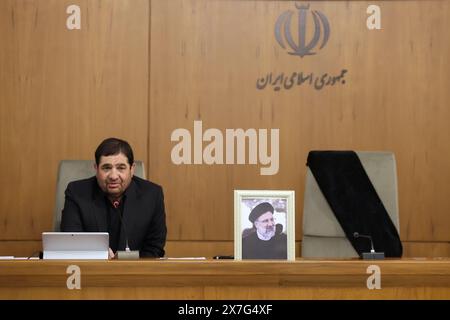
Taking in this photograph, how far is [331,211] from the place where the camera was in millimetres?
3953

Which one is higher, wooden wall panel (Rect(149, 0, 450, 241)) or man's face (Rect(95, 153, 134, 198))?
wooden wall panel (Rect(149, 0, 450, 241))

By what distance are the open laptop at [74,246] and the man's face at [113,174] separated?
2.99 ft

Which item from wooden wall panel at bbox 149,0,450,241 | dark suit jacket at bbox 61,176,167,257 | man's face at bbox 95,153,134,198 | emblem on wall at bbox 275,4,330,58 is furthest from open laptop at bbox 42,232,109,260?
emblem on wall at bbox 275,4,330,58

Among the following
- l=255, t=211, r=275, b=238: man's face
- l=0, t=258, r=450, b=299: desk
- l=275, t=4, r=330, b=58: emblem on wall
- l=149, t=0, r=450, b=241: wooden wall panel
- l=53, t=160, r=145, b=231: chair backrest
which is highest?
l=275, t=4, r=330, b=58: emblem on wall

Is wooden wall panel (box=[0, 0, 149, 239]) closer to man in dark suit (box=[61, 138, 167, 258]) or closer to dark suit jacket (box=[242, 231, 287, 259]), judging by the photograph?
man in dark suit (box=[61, 138, 167, 258])

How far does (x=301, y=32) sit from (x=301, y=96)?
1.18ft

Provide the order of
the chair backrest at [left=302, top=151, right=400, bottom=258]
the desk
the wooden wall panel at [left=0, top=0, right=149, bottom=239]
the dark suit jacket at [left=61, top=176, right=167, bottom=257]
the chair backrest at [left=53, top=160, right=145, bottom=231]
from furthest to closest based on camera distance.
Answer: the wooden wall panel at [left=0, top=0, right=149, bottom=239], the chair backrest at [left=302, top=151, right=400, bottom=258], the chair backrest at [left=53, top=160, right=145, bottom=231], the dark suit jacket at [left=61, top=176, right=167, bottom=257], the desk

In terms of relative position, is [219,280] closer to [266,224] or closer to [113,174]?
[266,224]

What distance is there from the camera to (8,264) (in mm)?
2439

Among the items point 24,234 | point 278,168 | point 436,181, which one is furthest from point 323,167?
point 24,234

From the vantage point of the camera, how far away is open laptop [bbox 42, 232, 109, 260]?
2721 mm

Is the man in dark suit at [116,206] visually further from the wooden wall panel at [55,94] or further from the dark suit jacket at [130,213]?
the wooden wall panel at [55,94]

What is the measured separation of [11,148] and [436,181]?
2.40m

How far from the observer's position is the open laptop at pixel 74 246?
2.72m
